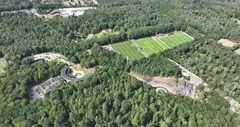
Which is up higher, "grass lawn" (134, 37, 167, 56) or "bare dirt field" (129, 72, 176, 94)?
"grass lawn" (134, 37, 167, 56)

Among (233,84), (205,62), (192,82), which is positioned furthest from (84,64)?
(233,84)

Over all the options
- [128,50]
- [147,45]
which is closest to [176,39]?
[147,45]

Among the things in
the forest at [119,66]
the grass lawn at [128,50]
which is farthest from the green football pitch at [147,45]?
the forest at [119,66]

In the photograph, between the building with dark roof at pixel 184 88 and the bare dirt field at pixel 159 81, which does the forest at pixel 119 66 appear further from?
the building with dark roof at pixel 184 88

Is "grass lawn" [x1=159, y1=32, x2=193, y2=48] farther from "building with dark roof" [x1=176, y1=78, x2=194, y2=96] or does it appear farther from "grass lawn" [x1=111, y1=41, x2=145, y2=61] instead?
"building with dark roof" [x1=176, y1=78, x2=194, y2=96]

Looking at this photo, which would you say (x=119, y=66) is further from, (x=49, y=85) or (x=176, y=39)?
(x=176, y=39)

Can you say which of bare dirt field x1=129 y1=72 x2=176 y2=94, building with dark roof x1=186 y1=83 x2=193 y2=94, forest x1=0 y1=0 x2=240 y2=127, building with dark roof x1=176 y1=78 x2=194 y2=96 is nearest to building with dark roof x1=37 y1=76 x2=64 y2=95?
forest x1=0 y1=0 x2=240 y2=127
